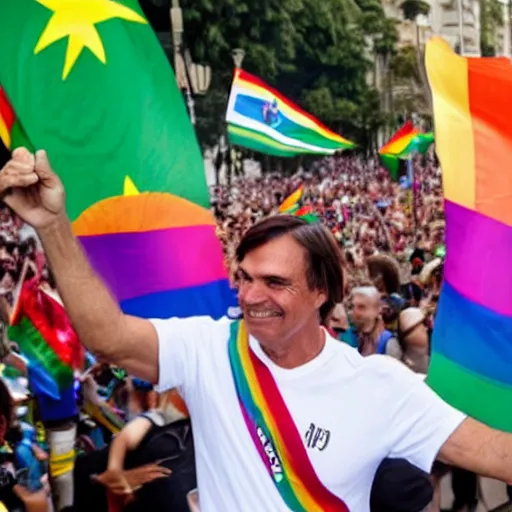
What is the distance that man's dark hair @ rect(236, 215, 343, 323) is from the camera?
1731 mm

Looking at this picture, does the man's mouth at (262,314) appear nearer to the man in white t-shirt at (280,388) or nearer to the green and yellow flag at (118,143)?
the man in white t-shirt at (280,388)

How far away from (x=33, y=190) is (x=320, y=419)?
1.91ft

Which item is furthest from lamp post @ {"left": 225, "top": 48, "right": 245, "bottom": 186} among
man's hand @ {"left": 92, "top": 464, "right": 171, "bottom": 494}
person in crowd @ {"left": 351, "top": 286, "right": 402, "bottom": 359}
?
man's hand @ {"left": 92, "top": 464, "right": 171, "bottom": 494}

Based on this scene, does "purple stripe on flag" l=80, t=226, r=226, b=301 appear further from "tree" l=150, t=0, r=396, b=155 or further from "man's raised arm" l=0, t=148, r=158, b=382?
"tree" l=150, t=0, r=396, b=155

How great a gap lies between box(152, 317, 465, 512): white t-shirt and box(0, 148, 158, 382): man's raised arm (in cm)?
5

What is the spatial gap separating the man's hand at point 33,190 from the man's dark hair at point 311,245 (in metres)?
0.34

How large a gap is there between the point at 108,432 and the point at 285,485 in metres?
2.57

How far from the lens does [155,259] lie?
310cm

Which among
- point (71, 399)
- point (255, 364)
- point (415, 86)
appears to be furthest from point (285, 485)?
point (415, 86)

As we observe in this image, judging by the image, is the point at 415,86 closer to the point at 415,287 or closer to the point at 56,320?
the point at 415,287

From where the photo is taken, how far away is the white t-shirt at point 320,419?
1.64m

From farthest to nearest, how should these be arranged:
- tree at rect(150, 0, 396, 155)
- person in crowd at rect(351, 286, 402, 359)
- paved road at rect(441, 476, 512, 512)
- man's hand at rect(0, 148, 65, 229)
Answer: tree at rect(150, 0, 396, 155)
person in crowd at rect(351, 286, 402, 359)
paved road at rect(441, 476, 512, 512)
man's hand at rect(0, 148, 65, 229)

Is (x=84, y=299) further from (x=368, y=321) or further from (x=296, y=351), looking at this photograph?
(x=368, y=321)

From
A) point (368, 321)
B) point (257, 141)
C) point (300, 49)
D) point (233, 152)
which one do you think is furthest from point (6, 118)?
point (233, 152)
